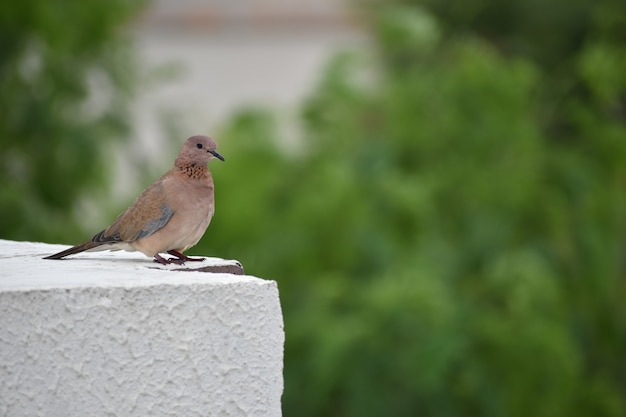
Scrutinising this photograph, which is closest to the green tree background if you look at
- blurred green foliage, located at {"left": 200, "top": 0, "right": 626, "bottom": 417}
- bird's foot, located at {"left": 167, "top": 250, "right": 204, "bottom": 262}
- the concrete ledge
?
blurred green foliage, located at {"left": 200, "top": 0, "right": 626, "bottom": 417}

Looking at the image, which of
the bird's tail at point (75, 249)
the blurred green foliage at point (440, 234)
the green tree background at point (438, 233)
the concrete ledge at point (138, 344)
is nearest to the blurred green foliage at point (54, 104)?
the green tree background at point (438, 233)

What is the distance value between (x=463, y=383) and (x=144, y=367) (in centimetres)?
416

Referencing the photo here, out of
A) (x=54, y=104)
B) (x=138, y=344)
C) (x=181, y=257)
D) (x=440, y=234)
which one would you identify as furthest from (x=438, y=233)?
(x=138, y=344)

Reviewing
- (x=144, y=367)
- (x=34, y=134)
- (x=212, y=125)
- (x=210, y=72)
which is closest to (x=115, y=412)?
(x=144, y=367)

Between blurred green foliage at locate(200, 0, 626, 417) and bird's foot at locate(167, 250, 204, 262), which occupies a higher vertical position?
blurred green foliage at locate(200, 0, 626, 417)

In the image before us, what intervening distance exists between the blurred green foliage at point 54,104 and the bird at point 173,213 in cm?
374

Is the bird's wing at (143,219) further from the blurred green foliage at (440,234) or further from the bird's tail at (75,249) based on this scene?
the blurred green foliage at (440,234)

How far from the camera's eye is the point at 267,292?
226cm

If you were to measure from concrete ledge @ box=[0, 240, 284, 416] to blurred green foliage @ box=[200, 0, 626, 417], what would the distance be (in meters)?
3.29

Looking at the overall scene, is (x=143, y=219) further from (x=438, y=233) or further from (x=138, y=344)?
(x=438, y=233)

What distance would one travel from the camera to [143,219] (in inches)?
102

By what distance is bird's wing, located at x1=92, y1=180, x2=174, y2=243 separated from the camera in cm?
257

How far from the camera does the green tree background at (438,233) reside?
5.82 metres

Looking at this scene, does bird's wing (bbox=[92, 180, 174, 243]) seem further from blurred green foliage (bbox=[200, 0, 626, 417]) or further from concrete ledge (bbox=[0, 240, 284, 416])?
blurred green foliage (bbox=[200, 0, 626, 417])
